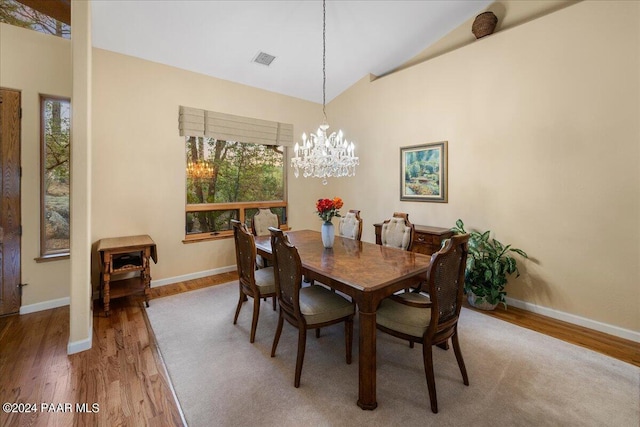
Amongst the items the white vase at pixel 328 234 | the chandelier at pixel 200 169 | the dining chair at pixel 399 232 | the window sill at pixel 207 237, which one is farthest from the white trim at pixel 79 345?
the dining chair at pixel 399 232

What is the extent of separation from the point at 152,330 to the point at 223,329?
2.24 feet

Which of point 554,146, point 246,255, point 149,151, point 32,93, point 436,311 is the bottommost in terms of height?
point 436,311

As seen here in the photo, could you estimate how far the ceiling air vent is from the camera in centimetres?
394

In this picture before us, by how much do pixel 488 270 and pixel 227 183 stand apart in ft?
12.5

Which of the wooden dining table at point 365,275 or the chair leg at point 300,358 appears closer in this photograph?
the wooden dining table at point 365,275

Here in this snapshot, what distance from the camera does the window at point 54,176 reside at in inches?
122

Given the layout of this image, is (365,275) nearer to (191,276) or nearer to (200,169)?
(191,276)

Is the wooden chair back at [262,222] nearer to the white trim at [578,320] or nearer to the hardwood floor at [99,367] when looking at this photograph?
the hardwood floor at [99,367]

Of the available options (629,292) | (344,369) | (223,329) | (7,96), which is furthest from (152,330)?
(629,292)

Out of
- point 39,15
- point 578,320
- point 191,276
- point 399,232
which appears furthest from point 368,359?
point 39,15

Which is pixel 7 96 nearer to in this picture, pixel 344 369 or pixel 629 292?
pixel 344 369

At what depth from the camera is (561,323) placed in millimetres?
2908

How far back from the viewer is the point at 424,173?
13.5ft

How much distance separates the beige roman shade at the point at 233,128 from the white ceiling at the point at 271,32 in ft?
1.98
